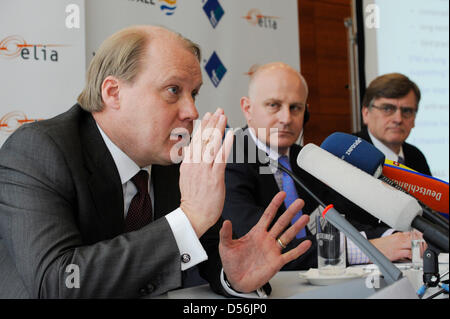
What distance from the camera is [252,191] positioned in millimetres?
2273

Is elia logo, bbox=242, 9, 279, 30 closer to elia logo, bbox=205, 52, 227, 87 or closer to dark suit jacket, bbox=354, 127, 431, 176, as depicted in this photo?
elia logo, bbox=205, 52, 227, 87

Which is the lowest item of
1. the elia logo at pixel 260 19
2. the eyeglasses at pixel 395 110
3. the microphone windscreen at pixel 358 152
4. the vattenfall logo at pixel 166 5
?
the microphone windscreen at pixel 358 152

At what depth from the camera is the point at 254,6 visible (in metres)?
3.56

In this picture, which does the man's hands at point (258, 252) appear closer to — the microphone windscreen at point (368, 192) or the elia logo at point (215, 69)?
the microphone windscreen at point (368, 192)

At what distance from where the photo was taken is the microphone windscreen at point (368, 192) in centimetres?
72

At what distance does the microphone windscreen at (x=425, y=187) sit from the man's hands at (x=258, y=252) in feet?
1.14

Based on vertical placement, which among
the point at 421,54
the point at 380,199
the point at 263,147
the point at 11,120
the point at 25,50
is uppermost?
the point at 421,54

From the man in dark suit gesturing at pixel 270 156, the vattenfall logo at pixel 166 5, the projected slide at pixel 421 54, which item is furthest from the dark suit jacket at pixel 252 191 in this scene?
the projected slide at pixel 421 54

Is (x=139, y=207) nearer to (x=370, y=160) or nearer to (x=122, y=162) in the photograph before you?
(x=122, y=162)

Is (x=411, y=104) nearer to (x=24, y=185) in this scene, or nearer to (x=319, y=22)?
(x=319, y=22)

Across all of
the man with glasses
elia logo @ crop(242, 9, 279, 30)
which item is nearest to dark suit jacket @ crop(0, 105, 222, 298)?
the man with glasses

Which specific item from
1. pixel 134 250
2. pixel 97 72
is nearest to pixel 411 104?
pixel 97 72

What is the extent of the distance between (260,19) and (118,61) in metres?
2.30

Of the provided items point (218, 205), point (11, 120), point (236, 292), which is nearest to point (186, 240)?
point (218, 205)
